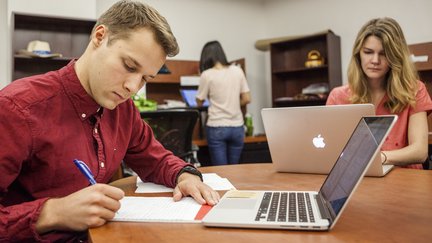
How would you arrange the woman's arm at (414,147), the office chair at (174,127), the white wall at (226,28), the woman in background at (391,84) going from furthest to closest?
the white wall at (226,28) → the office chair at (174,127) → the woman in background at (391,84) → the woman's arm at (414,147)

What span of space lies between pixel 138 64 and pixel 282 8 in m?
4.28

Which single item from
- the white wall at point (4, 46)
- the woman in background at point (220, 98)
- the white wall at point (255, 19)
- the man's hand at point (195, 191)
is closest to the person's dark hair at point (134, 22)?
the man's hand at point (195, 191)

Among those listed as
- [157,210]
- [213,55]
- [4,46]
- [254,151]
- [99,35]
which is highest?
[4,46]

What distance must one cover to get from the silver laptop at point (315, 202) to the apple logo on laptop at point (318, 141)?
0.97 ft

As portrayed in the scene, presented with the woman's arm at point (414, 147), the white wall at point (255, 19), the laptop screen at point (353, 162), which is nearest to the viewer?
the laptop screen at point (353, 162)

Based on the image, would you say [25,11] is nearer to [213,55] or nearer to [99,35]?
[213,55]

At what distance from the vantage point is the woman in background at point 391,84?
159 centimetres

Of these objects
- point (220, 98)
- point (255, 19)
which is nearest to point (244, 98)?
point (220, 98)

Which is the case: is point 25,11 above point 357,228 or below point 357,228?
above

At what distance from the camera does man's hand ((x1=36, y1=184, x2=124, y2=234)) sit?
2.25ft

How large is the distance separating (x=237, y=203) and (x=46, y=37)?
3217 millimetres

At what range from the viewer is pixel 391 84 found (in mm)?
1654

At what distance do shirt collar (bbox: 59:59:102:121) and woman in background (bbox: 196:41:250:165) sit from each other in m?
2.20

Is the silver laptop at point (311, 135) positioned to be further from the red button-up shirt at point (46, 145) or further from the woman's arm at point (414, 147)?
the red button-up shirt at point (46, 145)
